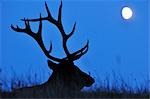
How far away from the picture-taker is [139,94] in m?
7.39

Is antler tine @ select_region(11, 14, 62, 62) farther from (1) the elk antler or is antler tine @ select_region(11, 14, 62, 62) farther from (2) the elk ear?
(2) the elk ear

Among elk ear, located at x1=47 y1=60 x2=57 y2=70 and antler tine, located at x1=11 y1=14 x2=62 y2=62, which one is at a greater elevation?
antler tine, located at x1=11 y1=14 x2=62 y2=62

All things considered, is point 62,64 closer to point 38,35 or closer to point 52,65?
point 52,65

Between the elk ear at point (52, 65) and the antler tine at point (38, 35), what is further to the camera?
the antler tine at point (38, 35)

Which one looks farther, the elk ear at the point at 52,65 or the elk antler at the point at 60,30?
the elk antler at the point at 60,30

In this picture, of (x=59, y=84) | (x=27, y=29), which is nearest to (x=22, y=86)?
(x=59, y=84)

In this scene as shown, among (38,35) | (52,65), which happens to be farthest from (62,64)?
(38,35)

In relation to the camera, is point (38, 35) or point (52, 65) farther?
point (38, 35)

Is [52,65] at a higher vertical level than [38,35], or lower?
lower

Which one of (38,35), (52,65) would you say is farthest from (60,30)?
(52,65)

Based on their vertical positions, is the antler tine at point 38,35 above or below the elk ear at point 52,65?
above

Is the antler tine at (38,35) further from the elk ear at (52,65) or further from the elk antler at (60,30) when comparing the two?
the elk ear at (52,65)

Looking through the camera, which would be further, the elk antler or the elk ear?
the elk antler

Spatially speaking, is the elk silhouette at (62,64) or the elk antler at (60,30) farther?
the elk antler at (60,30)
